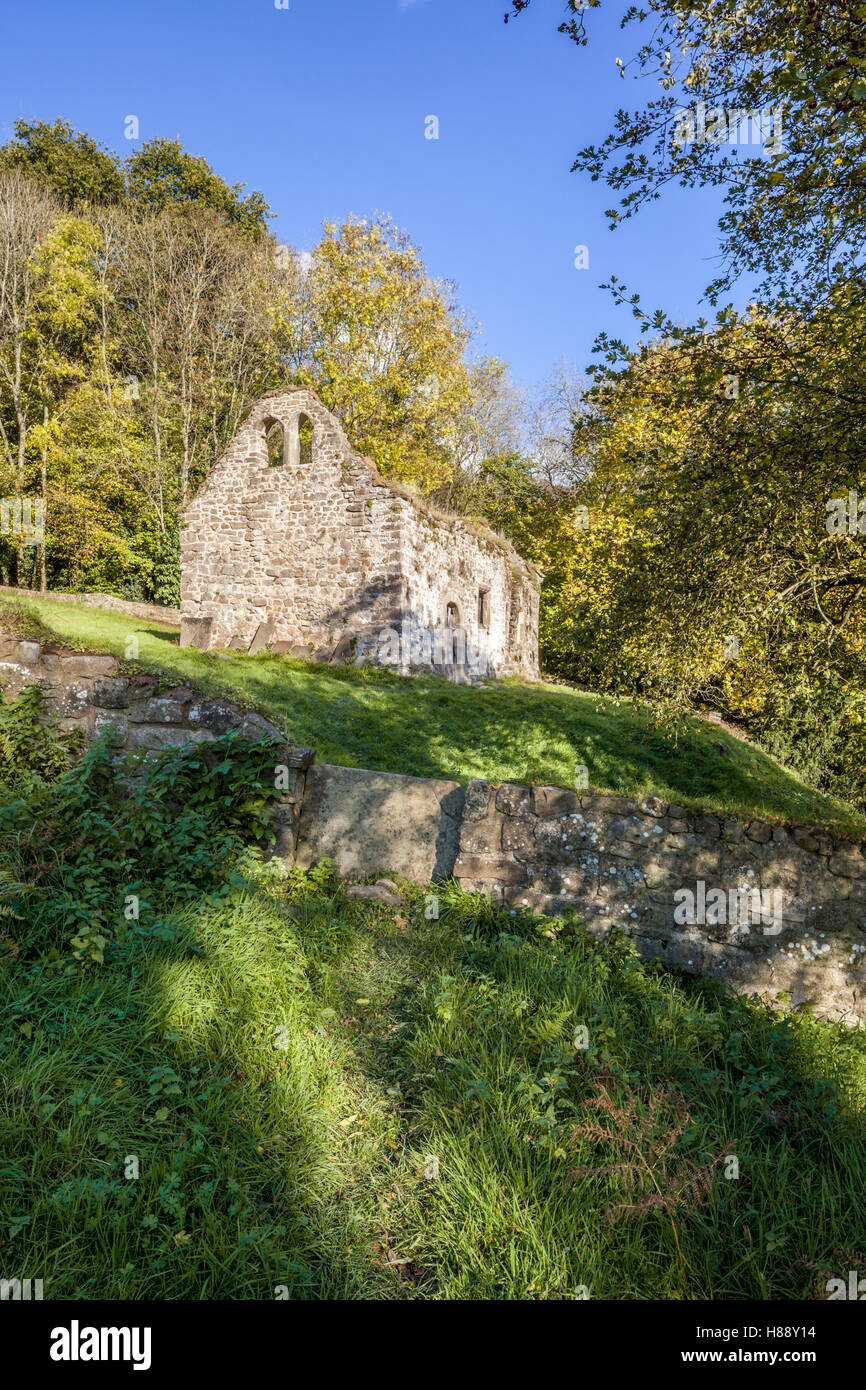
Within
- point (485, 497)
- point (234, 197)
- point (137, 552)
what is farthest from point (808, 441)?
point (234, 197)

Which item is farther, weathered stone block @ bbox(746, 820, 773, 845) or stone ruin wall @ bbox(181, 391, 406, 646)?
stone ruin wall @ bbox(181, 391, 406, 646)

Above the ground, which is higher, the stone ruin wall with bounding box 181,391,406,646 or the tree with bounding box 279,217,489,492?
the tree with bounding box 279,217,489,492

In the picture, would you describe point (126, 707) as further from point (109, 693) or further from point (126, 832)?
point (126, 832)

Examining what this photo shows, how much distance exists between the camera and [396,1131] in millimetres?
3652

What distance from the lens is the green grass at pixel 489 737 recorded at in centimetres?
702

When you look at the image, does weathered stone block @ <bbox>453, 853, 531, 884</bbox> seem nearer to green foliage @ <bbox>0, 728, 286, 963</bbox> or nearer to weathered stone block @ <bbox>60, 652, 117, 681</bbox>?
green foliage @ <bbox>0, 728, 286, 963</bbox>

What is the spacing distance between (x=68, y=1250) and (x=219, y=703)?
13.3 feet

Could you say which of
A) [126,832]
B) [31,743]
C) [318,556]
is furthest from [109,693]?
[318,556]

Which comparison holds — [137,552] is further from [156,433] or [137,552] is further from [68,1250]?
[68,1250]

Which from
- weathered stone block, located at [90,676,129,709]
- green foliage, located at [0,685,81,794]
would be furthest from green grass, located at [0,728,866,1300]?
weathered stone block, located at [90,676,129,709]

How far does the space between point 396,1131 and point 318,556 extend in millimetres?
14152

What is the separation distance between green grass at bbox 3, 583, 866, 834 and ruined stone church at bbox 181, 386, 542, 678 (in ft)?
13.2

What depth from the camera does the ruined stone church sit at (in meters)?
15.8
